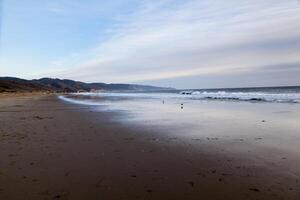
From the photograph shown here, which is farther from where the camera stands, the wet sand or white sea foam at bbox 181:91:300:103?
white sea foam at bbox 181:91:300:103

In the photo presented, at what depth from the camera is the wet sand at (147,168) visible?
A: 15.7ft

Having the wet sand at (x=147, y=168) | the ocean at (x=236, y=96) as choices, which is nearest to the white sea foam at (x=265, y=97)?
the ocean at (x=236, y=96)

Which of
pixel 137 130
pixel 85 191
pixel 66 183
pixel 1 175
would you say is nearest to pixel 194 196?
pixel 85 191

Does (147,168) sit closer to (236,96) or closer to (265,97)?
(265,97)

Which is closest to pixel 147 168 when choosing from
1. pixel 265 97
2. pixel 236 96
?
pixel 265 97

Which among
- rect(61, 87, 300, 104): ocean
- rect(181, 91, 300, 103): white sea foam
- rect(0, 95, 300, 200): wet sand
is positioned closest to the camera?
rect(0, 95, 300, 200): wet sand

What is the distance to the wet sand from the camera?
477 centimetres

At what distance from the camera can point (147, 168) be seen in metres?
6.16

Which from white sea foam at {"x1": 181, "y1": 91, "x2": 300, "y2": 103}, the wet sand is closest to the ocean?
white sea foam at {"x1": 181, "y1": 91, "x2": 300, "y2": 103}

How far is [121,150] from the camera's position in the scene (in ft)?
26.1

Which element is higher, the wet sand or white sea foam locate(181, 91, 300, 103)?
white sea foam locate(181, 91, 300, 103)

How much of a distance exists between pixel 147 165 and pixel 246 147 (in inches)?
118

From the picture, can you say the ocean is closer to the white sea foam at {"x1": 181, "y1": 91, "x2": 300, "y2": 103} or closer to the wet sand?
the white sea foam at {"x1": 181, "y1": 91, "x2": 300, "y2": 103}

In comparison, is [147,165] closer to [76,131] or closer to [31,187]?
[31,187]
